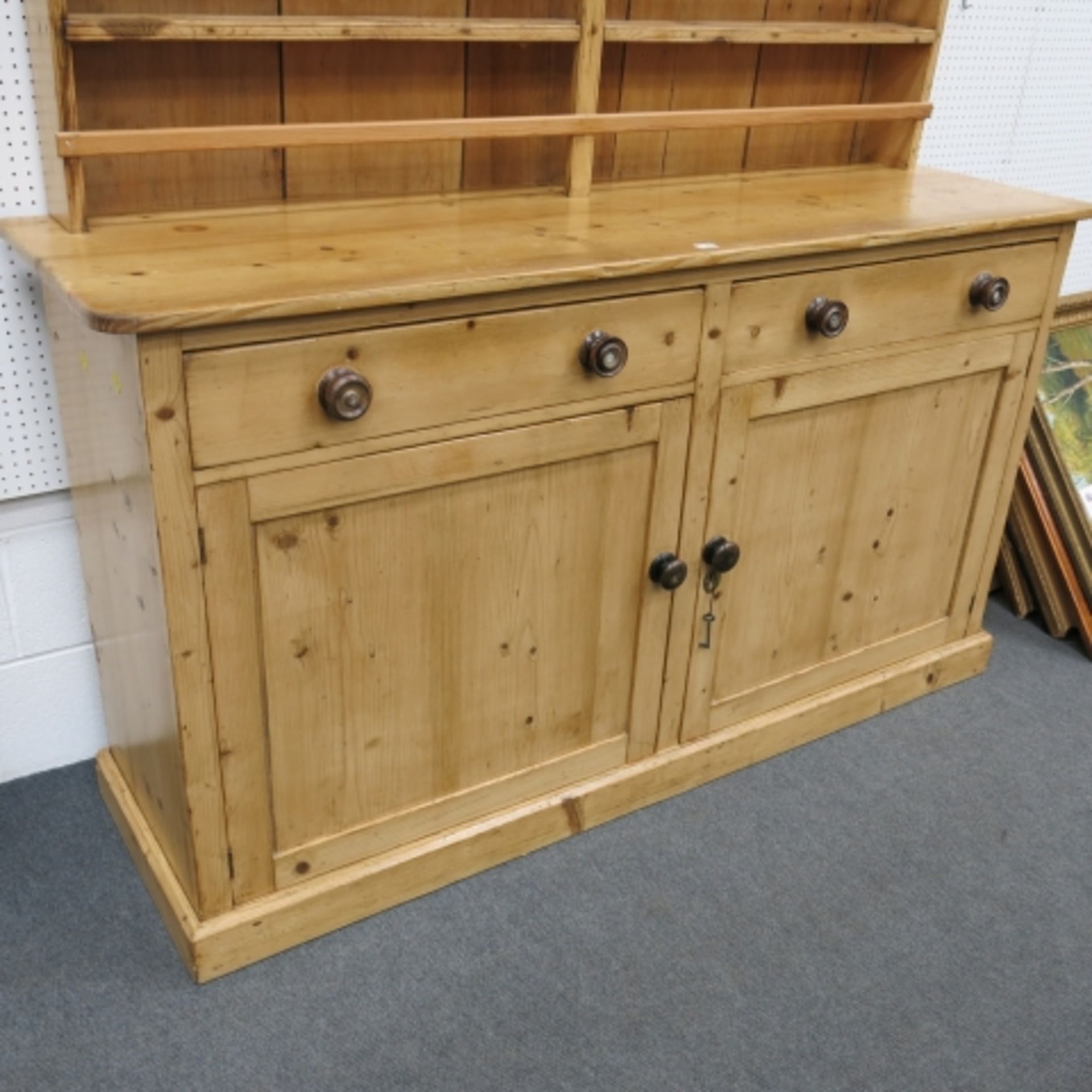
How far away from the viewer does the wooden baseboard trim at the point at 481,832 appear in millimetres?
1736

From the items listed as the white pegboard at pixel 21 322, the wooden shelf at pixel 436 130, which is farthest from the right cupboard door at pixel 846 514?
the white pegboard at pixel 21 322

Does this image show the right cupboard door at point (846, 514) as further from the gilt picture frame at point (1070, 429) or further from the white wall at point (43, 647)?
the white wall at point (43, 647)

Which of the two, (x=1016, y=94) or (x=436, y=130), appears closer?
(x=436, y=130)

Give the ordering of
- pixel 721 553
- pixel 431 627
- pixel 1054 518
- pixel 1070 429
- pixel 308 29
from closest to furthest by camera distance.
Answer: pixel 308 29
pixel 431 627
pixel 721 553
pixel 1054 518
pixel 1070 429

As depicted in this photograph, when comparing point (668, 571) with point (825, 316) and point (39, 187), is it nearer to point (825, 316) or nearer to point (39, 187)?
point (825, 316)

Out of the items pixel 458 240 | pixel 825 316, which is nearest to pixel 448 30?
pixel 458 240

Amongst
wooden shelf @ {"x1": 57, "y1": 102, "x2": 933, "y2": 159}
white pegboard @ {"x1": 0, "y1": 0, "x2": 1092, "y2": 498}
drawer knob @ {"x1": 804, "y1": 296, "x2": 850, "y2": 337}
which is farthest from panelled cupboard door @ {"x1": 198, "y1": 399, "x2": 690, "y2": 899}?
white pegboard @ {"x1": 0, "y1": 0, "x2": 1092, "y2": 498}

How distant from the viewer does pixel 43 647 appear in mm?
2047

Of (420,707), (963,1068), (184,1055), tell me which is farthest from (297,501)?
(963,1068)

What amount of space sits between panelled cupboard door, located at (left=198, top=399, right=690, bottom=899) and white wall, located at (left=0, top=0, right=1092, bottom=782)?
572 mm

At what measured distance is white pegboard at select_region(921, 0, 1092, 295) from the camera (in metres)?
2.56

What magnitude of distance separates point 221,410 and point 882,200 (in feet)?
4.04

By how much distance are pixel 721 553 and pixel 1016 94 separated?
4.80 feet

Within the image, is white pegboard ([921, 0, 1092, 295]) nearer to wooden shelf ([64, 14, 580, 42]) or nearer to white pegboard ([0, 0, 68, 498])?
wooden shelf ([64, 14, 580, 42])
